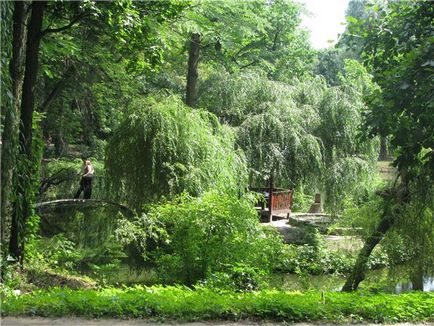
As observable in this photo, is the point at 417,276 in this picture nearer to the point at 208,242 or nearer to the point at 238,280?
the point at 238,280

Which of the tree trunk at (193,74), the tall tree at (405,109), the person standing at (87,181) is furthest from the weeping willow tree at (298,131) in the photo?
the tall tree at (405,109)

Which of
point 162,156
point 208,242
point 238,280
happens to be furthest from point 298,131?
point 238,280

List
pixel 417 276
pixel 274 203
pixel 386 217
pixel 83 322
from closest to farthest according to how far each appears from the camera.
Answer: pixel 83 322, pixel 386 217, pixel 417 276, pixel 274 203

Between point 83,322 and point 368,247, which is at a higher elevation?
point 368,247

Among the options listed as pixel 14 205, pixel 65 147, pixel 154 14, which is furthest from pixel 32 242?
pixel 65 147

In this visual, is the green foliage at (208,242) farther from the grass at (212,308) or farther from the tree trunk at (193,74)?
the tree trunk at (193,74)

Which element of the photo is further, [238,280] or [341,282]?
[341,282]

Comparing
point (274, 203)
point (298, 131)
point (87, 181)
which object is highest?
point (298, 131)

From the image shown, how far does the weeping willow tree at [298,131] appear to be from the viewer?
60.3 ft

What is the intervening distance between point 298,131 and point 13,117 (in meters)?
13.0

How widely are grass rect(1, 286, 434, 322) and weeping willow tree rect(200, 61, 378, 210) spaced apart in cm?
1152

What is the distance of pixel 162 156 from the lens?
12.2 meters

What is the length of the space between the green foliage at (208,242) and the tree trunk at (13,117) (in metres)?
2.92

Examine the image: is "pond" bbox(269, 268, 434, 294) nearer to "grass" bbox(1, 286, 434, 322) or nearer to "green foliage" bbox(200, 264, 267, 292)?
"green foliage" bbox(200, 264, 267, 292)
